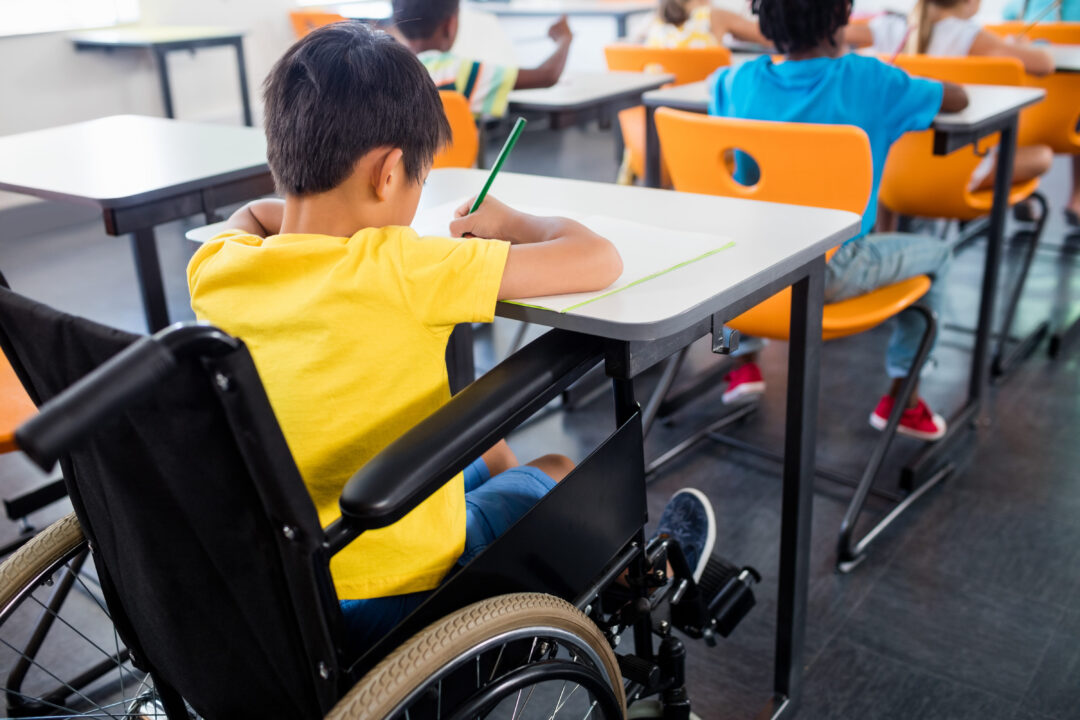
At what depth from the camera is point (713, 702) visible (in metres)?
1.42

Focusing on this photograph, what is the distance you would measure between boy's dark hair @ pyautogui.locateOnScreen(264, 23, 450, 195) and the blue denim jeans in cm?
107

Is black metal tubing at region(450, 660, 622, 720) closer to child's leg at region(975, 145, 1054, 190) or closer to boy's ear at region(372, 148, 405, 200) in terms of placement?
boy's ear at region(372, 148, 405, 200)

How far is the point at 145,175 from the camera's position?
166 cm

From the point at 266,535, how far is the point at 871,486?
1.42 metres

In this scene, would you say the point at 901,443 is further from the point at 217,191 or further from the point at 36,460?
the point at 36,460

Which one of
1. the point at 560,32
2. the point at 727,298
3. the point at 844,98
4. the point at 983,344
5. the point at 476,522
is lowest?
the point at 983,344

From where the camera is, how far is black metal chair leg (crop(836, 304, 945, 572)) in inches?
67.7

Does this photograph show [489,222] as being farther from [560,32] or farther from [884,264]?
[560,32]

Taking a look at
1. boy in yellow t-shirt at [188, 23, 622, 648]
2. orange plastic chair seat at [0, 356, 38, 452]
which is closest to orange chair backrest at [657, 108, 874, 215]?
boy in yellow t-shirt at [188, 23, 622, 648]

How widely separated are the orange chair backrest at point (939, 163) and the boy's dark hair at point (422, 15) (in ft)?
3.59

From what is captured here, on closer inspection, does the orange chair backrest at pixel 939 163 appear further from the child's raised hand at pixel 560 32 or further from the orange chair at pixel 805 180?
the child's raised hand at pixel 560 32

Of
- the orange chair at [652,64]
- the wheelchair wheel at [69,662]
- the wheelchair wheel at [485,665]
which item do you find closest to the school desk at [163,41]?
the orange chair at [652,64]

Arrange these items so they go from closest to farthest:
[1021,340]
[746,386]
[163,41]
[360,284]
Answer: [360,284] → [746,386] → [1021,340] → [163,41]

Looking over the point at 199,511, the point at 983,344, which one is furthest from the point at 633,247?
the point at 983,344
